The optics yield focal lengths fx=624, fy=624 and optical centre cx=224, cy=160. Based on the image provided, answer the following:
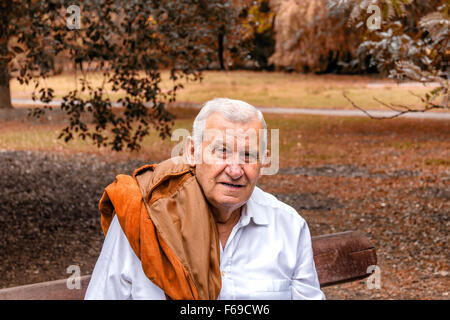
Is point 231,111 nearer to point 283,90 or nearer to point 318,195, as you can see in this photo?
point 318,195

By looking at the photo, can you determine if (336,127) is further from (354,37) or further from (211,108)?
(211,108)

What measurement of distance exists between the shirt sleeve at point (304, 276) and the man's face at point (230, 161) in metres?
0.29

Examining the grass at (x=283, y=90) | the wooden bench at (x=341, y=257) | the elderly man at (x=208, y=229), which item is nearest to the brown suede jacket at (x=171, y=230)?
the elderly man at (x=208, y=229)

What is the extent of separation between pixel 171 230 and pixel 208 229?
0.44ft

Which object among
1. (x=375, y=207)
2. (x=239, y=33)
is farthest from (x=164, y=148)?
(x=375, y=207)

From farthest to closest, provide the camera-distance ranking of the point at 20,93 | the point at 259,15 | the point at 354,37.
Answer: the point at 20,93
the point at 354,37
the point at 259,15

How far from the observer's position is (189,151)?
2307mm

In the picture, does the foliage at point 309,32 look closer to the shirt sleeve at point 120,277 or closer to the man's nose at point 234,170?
the man's nose at point 234,170

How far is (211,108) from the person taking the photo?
2.19 m

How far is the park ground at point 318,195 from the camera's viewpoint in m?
6.41

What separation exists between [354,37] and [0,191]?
1168 centimetres
